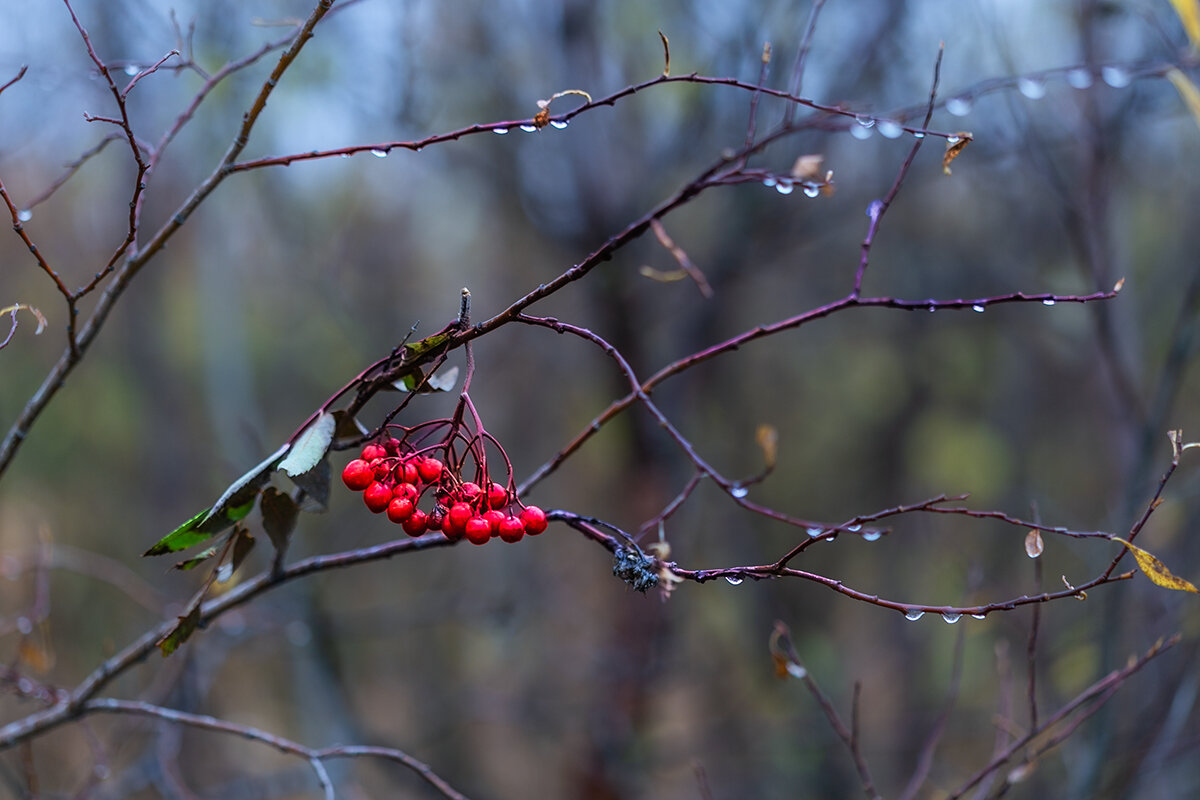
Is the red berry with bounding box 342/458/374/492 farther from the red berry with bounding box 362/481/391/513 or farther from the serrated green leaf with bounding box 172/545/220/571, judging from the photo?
the serrated green leaf with bounding box 172/545/220/571

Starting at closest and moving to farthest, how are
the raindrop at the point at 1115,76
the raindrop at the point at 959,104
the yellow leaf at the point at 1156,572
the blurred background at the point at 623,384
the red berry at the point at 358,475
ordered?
the yellow leaf at the point at 1156,572, the red berry at the point at 358,475, the raindrop at the point at 959,104, the raindrop at the point at 1115,76, the blurred background at the point at 623,384

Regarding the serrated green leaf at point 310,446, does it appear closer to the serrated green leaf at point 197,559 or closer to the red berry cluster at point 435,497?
the red berry cluster at point 435,497

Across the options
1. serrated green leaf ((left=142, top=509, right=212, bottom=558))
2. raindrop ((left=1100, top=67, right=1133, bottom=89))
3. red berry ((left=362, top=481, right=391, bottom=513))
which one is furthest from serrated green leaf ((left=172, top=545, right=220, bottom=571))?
raindrop ((left=1100, top=67, right=1133, bottom=89))

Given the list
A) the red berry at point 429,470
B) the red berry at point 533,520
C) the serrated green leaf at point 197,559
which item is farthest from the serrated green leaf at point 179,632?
the red berry at point 533,520

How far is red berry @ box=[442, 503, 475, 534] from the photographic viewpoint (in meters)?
0.96

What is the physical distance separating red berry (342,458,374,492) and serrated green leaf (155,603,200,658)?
0.27m

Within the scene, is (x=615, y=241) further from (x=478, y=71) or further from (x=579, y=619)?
(x=579, y=619)

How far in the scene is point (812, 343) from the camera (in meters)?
7.88

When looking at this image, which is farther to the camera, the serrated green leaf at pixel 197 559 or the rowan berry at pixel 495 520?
the serrated green leaf at pixel 197 559

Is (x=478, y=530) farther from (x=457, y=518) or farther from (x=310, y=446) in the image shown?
(x=310, y=446)

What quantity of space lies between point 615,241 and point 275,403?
804cm

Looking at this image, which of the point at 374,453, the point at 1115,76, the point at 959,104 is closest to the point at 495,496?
the point at 374,453

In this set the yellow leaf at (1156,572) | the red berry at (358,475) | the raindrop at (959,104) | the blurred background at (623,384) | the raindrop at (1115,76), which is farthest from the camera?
the blurred background at (623,384)

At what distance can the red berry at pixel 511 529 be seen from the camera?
946 millimetres
